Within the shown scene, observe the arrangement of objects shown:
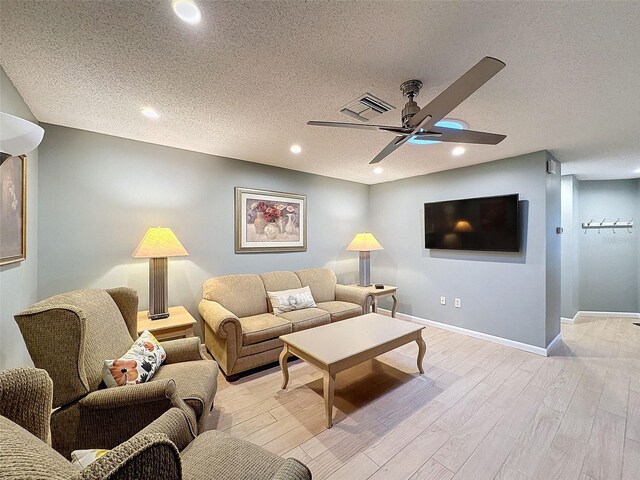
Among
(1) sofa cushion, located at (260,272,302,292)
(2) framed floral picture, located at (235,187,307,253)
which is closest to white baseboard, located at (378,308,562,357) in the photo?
(1) sofa cushion, located at (260,272,302,292)

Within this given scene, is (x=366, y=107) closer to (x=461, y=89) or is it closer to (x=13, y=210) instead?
(x=461, y=89)

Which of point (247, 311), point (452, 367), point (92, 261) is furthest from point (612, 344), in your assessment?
point (92, 261)

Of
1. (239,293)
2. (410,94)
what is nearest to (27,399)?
(410,94)

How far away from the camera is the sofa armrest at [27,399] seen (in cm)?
77

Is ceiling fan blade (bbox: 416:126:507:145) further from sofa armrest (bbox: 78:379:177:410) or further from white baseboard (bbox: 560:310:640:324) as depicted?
white baseboard (bbox: 560:310:640:324)

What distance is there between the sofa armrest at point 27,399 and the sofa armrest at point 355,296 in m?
3.19

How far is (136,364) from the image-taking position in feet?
5.41

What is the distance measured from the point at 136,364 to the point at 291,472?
1.23 m

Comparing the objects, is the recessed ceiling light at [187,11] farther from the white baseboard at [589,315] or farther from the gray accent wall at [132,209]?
the white baseboard at [589,315]

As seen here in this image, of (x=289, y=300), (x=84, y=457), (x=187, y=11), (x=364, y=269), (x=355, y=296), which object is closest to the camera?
(x=84, y=457)

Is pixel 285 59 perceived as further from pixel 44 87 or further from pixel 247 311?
pixel 247 311

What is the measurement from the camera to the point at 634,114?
2.14 meters

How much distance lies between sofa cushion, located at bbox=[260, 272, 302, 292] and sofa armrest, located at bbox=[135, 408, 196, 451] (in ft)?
7.33

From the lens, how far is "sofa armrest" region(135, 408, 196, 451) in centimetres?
110
